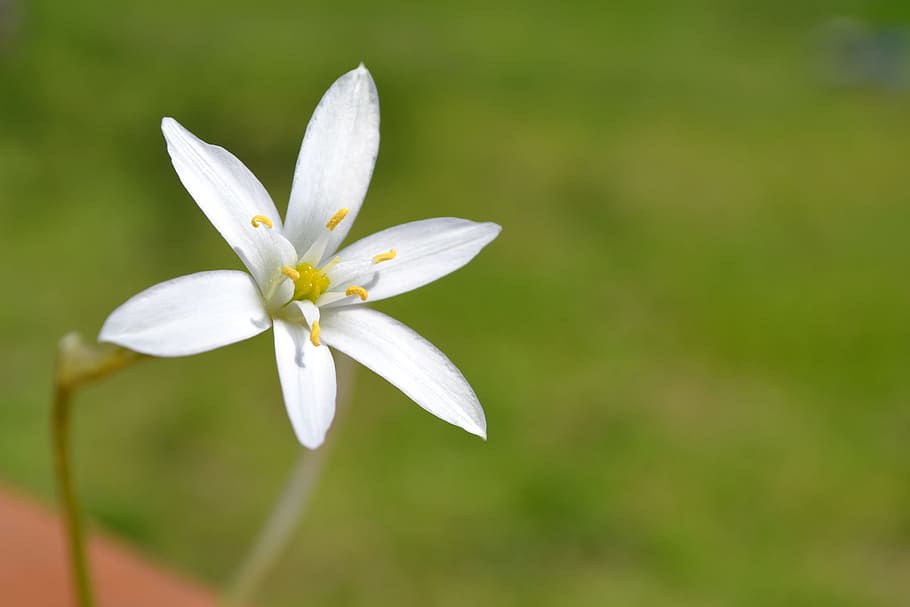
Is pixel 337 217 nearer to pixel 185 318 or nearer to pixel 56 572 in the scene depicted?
pixel 185 318

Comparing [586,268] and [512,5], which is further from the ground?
[512,5]

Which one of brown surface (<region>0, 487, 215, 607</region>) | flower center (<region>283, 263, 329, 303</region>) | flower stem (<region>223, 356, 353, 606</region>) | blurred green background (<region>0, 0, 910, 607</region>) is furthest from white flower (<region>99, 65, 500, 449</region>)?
brown surface (<region>0, 487, 215, 607</region>)

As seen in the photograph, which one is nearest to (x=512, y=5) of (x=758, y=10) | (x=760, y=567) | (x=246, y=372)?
(x=758, y=10)

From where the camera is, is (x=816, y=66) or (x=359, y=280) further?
(x=816, y=66)

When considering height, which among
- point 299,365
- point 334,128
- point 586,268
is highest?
point 586,268

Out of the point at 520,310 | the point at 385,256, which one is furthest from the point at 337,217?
the point at 520,310

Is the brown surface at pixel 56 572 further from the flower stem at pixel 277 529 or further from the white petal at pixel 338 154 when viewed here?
the white petal at pixel 338 154

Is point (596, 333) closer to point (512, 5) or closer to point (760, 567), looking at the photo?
point (760, 567)
